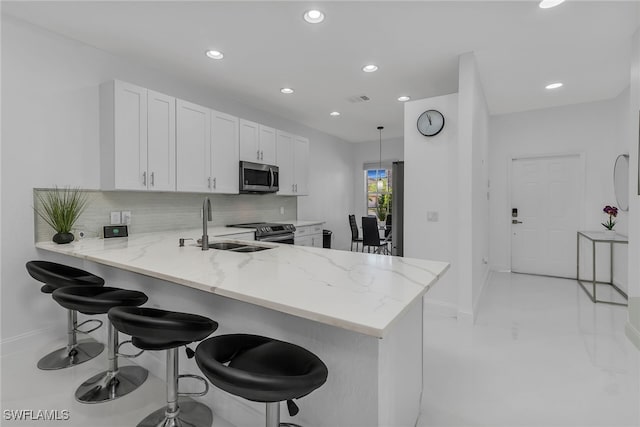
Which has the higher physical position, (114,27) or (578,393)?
(114,27)

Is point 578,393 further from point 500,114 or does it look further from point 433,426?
point 500,114

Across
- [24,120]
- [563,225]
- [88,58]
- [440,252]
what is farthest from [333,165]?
[24,120]

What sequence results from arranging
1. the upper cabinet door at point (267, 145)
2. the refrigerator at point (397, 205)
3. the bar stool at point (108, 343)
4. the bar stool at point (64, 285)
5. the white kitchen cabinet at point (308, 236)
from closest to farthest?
the bar stool at point (108, 343) → the bar stool at point (64, 285) → the refrigerator at point (397, 205) → the upper cabinet door at point (267, 145) → the white kitchen cabinet at point (308, 236)

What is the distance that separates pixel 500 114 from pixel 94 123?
5753mm

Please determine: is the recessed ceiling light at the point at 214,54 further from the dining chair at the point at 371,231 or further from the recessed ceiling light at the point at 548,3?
the dining chair at the point at 371,231

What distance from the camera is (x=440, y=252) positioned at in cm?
348

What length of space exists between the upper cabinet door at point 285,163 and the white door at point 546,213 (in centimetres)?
374

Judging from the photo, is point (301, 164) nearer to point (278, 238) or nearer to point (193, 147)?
point (278, 238)

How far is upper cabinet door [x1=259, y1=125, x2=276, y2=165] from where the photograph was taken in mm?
4406

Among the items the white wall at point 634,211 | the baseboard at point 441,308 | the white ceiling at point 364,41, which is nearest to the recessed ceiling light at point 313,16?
the white ceiling at point 364,41

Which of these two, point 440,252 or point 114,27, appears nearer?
point 114,27

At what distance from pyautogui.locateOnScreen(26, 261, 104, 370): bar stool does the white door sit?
19.1 ft

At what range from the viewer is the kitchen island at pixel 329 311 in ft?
3.46

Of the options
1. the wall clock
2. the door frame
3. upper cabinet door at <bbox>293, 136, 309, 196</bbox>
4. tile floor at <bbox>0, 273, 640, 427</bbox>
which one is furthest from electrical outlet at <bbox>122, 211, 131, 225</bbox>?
the door frame
